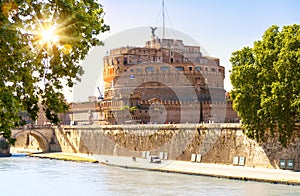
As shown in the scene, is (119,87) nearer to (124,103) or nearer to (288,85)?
(124,103)

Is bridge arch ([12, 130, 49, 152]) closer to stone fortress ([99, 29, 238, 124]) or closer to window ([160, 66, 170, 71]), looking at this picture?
stone fortress ([99, 29, 238, 124])

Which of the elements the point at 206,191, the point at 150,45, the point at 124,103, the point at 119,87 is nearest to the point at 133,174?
the point at 206,191

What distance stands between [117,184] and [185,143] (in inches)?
531

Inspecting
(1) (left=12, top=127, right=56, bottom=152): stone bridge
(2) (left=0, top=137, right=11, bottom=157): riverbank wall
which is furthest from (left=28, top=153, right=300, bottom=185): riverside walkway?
(1) (left=12, top=127, right=56, bottom=152): stone bridge

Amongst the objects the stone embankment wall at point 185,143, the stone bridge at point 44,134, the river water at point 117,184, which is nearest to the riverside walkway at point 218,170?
the river water at point 117,184

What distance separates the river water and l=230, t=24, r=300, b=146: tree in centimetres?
483

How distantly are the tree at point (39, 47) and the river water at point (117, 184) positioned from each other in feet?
63.3

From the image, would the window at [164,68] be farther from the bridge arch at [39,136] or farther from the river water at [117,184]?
the river water at [117,184]

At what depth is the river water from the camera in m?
31.5

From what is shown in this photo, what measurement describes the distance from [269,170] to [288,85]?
6.26 metres

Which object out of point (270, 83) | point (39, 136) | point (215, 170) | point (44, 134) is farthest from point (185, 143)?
point (39, 136)

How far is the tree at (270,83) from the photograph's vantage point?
35.4 meters

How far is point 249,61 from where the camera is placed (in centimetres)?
3934

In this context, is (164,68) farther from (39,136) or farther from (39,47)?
(39,47)
